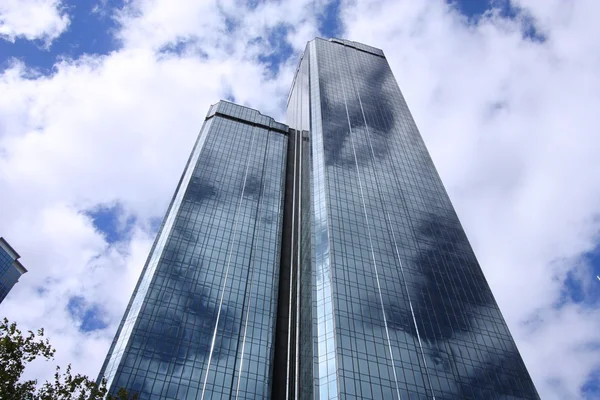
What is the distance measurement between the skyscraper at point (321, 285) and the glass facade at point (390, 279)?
0.25m

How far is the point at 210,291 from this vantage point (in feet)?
281

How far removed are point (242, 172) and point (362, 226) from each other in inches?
1641

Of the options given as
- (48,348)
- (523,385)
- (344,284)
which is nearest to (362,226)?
(344,284)

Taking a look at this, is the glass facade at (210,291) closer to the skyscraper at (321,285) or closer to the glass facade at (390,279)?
the skyscraper at (321,285)

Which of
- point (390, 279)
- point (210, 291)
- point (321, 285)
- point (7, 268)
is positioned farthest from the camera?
point (7, 268)

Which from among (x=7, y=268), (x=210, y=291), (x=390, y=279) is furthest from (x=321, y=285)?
(x=7, y=268)

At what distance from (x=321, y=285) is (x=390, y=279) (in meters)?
12.3

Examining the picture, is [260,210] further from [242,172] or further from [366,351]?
[366,351]

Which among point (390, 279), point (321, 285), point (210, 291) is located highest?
point (210, 291)

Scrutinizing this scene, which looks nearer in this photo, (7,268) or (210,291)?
(210,291)

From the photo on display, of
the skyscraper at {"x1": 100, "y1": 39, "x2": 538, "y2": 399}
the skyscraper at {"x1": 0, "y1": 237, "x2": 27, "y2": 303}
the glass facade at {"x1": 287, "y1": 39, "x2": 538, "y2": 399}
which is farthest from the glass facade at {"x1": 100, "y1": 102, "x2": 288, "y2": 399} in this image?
the skyscraper at {"x1": 0, "y1": 237, "x2": 27, "y2": 303}

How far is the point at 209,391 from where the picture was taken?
229ft

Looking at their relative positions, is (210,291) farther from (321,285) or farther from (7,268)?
(7,268)

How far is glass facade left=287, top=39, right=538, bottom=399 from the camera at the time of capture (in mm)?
65875
